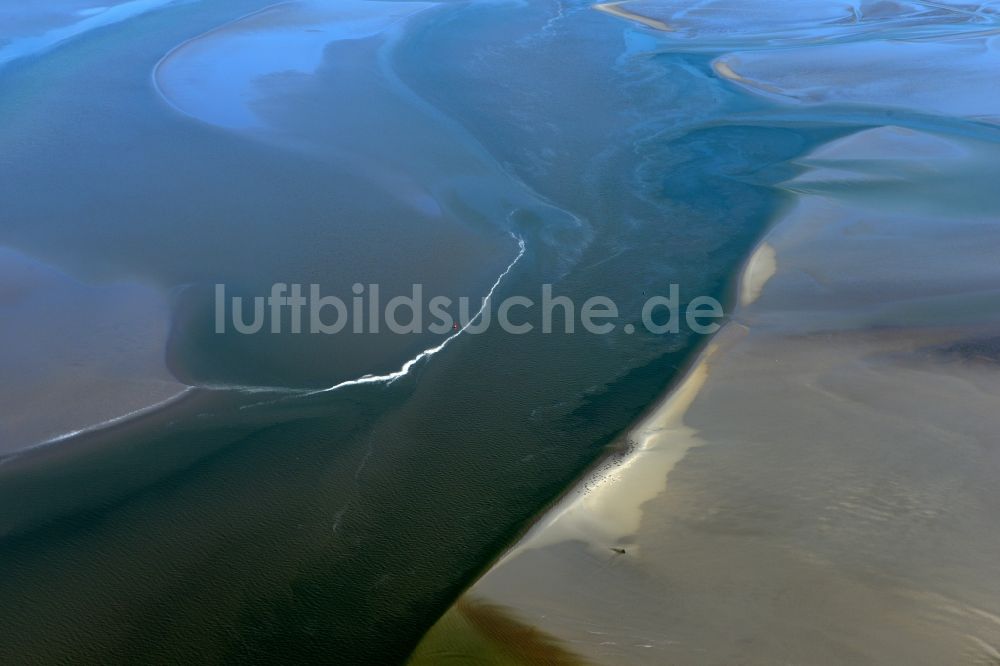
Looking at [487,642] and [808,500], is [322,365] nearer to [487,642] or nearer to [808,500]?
[487,642]

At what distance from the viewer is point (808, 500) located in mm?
8789

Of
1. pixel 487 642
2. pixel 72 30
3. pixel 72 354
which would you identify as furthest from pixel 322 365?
pixel 72 30

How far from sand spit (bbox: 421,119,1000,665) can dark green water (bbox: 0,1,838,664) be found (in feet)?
2.88

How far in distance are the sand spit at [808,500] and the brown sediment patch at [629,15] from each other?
58.3ft

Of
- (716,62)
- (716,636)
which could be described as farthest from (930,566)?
(716,62)

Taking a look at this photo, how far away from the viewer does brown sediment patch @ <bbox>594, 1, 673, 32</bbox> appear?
28773mm

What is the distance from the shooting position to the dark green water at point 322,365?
28.1 feet

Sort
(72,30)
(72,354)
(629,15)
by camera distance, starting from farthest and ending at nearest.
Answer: (629,15) → (72,30) → (72,354)

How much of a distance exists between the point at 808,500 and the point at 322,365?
261 inches

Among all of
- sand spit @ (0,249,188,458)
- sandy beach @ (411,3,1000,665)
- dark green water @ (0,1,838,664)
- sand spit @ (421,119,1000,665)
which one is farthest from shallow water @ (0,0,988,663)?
sand spit @ (421,119,1000,665)

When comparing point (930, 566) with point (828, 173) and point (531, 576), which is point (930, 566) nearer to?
point (531, 576)

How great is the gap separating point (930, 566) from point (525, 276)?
25.8 ft

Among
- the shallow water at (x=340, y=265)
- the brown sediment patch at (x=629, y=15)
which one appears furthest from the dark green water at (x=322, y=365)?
the brown sediment patch at (x=629, y=15)

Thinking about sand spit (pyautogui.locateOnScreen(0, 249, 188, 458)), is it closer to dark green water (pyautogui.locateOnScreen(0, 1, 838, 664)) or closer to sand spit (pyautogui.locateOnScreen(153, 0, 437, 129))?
dark green water (pyautogui.locateOnScreen(0, 1, 838, 664))
